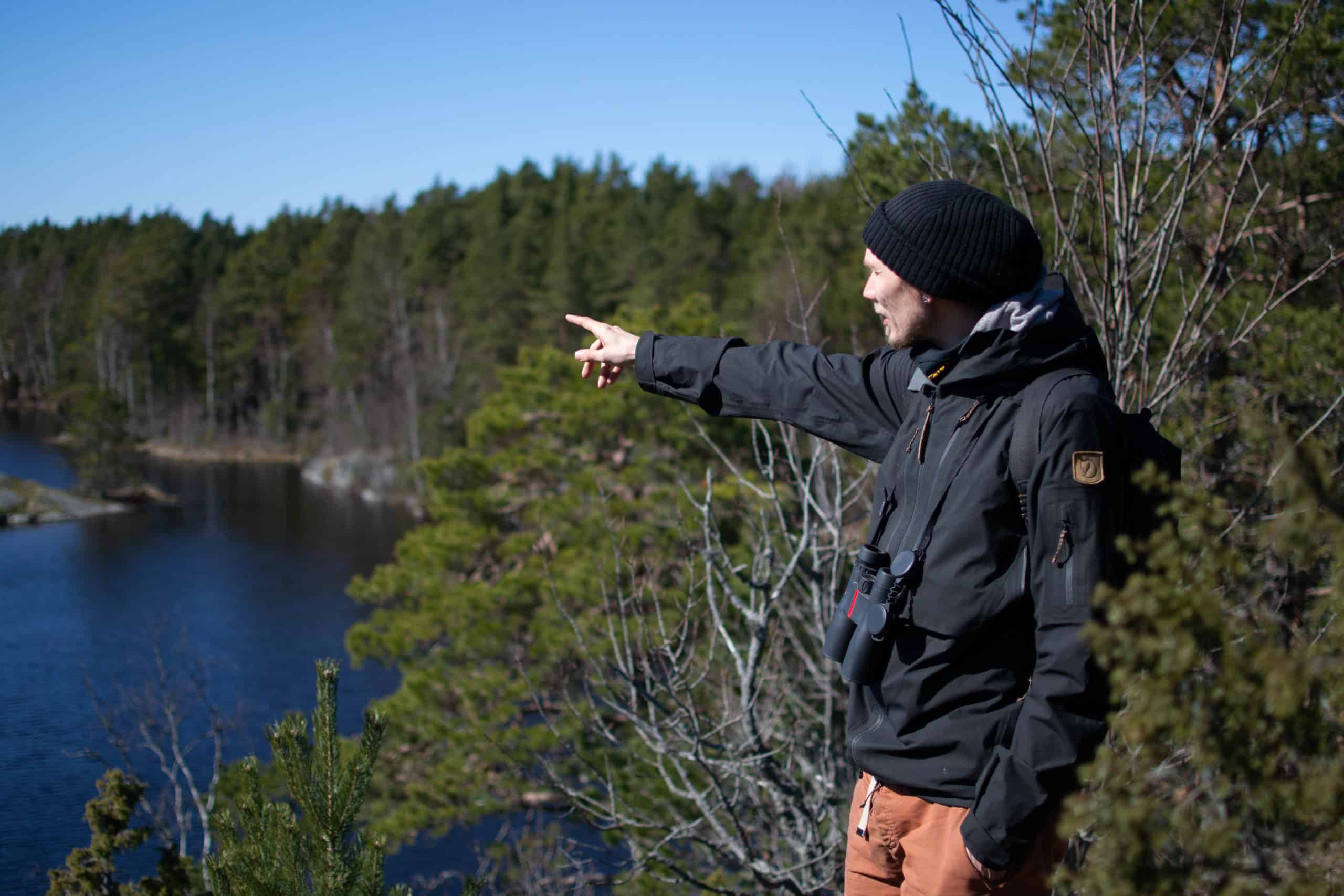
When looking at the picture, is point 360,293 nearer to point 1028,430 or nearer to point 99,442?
point 99,442

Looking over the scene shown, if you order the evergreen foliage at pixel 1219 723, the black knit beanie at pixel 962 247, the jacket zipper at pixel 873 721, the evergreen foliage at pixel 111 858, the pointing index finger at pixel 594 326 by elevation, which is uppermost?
the black knit beanie at pixel 962 247

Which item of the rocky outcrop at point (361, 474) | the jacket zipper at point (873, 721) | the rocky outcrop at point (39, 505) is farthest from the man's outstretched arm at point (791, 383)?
the rocky outcrop at point (361, 474)

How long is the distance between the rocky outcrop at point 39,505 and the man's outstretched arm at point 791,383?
795 inches

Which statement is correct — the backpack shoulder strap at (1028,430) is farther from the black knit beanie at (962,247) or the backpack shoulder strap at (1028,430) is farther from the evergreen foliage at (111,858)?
the evergreen foliage at (111,858)

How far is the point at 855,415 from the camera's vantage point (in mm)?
1731

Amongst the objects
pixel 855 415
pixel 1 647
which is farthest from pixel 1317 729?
pixel 1 647

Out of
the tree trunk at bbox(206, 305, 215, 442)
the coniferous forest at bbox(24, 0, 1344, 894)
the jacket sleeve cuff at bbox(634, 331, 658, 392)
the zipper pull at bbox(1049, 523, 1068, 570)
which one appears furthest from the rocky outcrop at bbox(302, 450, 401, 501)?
the zipper pull at bbox(1049, 523, 1068, 570)

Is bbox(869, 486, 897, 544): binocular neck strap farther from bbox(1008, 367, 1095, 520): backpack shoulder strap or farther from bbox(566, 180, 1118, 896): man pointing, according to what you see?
bbox(1008, 367, 1095, 520): backpack shoulder strap

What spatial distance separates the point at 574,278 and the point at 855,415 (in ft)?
91.7

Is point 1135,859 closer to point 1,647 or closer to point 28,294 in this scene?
point 1,647

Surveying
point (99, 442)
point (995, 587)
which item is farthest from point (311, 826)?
point (99, 442)

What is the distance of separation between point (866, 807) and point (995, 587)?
1.27 ft

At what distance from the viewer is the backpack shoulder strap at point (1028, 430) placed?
4.34ft

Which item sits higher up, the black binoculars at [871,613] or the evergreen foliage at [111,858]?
the black binoculars at [871,613]
